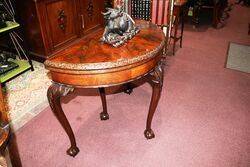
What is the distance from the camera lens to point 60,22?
3.35 m

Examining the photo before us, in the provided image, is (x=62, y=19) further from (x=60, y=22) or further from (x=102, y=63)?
(x=102, y=63)

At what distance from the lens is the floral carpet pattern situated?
2.48m

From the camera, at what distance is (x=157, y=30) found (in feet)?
6.70

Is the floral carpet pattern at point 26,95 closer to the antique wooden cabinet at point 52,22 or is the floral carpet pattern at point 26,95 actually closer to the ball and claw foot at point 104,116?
the antique wooden cabinet at point 52,22

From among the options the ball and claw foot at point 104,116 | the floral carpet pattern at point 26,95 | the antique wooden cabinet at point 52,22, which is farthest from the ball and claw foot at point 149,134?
Answer: the antique wooden cabinet at point 52,22

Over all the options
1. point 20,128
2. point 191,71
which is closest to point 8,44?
point 20,128

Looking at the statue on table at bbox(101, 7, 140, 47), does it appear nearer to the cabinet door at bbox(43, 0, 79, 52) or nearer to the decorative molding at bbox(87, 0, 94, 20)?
the cabinet door at bbox(43, 0, 79, 52)

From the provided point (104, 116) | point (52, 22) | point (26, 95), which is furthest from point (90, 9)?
point (104, 116)

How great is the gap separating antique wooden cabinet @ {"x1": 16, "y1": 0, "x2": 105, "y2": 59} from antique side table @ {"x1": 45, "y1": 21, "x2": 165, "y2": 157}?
1.56 meters

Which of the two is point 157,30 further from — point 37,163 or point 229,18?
point 229,18

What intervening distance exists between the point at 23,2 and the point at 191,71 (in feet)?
8.02

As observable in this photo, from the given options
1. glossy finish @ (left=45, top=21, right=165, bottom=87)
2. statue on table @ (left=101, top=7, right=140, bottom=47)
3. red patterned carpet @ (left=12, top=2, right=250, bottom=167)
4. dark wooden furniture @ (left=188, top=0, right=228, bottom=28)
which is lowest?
red patterned carpet @ (left=12, top=2, right=250, bottom=167)

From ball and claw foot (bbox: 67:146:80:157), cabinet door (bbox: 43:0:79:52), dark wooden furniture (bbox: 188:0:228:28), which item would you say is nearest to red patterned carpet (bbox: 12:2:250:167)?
ball and claw foot (bbox: 67:146:80:157)

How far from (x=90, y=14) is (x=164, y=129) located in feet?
8.31
